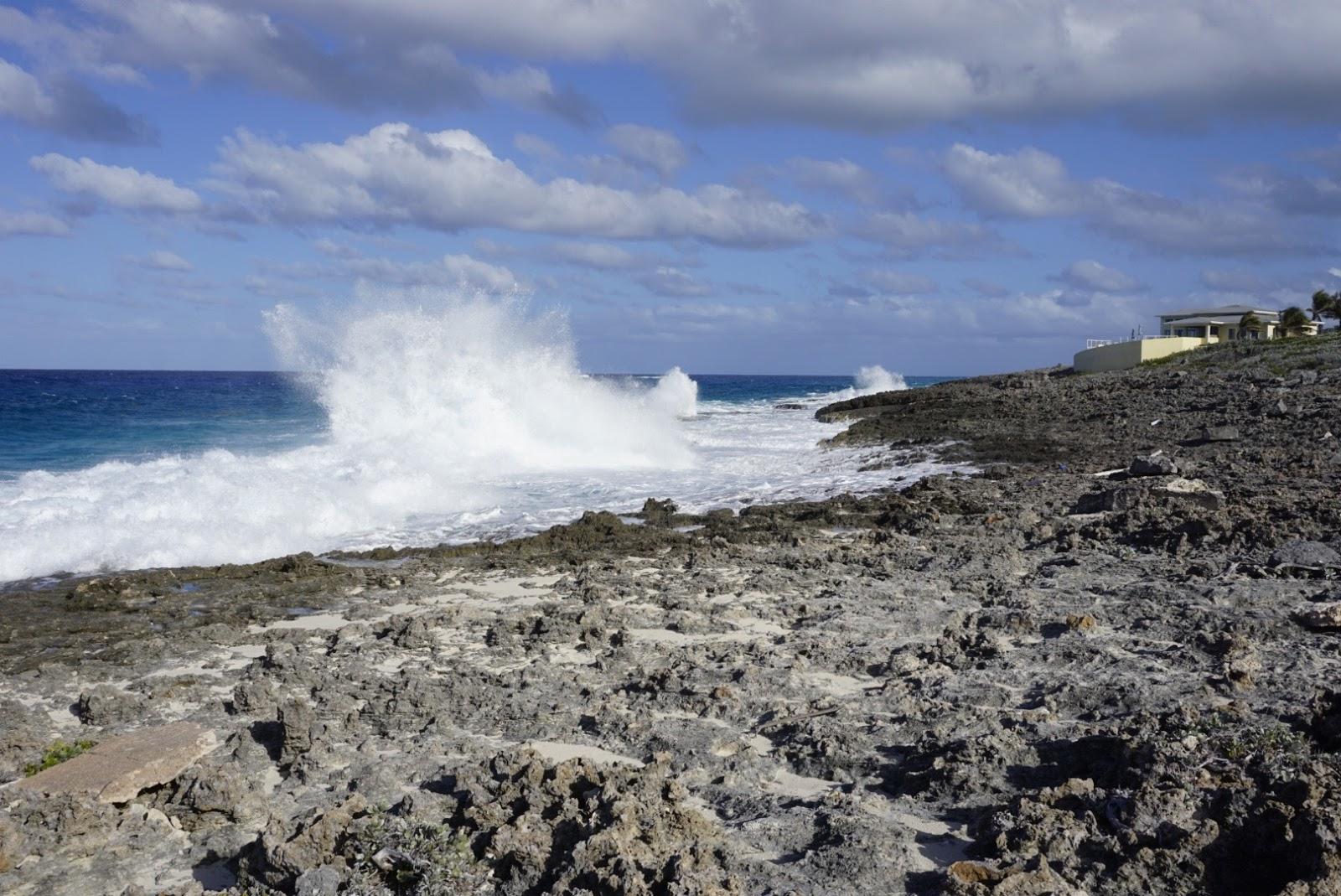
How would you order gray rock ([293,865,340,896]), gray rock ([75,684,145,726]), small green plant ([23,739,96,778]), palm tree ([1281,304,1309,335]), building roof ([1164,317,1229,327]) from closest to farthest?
gray rock ([293,865,340,896]), small green plant ([23,739,96,778]), gray rock ([75,684,145,726]), palm tree ([1281,304,1309,335]), building roof ([1164,317,1229,327])

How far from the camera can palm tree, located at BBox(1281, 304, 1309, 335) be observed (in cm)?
5519

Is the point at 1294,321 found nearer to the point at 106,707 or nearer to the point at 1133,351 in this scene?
the point at 1133,351

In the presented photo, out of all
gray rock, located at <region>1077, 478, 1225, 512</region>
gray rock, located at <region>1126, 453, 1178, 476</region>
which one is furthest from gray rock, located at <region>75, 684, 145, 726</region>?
gray rock, located at <region>1126, 453, 1178, 476</region>

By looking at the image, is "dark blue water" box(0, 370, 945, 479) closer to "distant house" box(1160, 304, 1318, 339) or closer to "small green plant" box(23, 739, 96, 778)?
"small green plant" box(23, 739, 96, 778)

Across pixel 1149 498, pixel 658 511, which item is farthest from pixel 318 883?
pixel 1149 498

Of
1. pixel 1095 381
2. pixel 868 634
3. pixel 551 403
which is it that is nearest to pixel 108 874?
pixel 868 634

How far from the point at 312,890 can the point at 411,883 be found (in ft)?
1.26

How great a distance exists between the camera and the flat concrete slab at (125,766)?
5.17 m

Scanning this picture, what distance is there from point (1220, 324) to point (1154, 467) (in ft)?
180

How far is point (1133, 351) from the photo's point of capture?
46.9m

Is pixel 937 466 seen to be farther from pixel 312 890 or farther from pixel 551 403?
pixel 312 890

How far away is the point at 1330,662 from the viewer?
6535 millimetres

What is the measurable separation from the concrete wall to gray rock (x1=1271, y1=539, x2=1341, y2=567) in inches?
1504

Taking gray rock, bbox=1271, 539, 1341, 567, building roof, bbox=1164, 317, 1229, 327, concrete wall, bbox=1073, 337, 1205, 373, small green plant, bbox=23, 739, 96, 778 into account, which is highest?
building roof, bbox=1164, 317, 1229, 327
